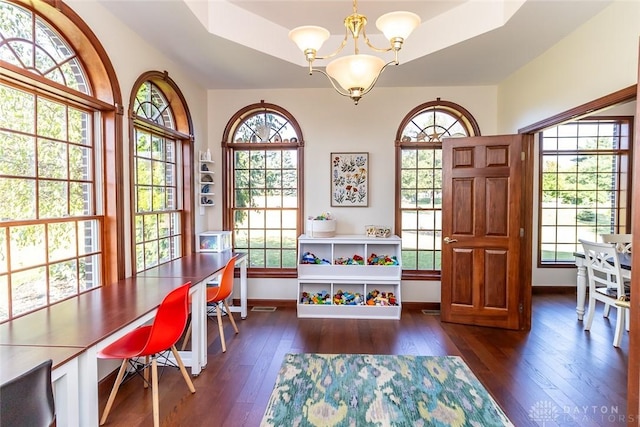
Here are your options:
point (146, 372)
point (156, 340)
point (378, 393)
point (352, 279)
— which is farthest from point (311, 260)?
point (156, 340)

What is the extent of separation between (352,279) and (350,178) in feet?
4.22

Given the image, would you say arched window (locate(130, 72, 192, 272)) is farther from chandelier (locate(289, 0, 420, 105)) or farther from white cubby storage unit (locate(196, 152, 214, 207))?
chandelier (locate(289, 0, 420, 105))

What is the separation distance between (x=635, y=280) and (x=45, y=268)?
3.59 metres

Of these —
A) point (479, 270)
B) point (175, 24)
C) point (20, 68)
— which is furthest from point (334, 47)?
point (479, 270)

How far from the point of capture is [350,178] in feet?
14.1

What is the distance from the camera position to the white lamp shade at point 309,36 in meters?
1.94

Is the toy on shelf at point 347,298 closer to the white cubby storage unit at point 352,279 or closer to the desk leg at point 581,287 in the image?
the white cubby storage unit at point 352,279

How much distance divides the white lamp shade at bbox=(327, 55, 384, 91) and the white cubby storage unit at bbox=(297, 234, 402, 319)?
220 cm

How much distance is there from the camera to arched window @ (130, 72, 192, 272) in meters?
3.08

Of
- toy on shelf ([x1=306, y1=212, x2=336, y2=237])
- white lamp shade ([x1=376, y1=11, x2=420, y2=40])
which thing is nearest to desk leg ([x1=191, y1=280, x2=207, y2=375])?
toy on shelf ([x1=306, y1=212, x2=336, y2=237])

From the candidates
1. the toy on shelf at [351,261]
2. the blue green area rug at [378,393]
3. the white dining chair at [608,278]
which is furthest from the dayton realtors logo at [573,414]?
the toy on shelf at [351,261]

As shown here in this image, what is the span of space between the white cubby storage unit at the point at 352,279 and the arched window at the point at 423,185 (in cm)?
38

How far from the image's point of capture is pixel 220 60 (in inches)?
135

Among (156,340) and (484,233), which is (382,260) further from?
(156,340)
